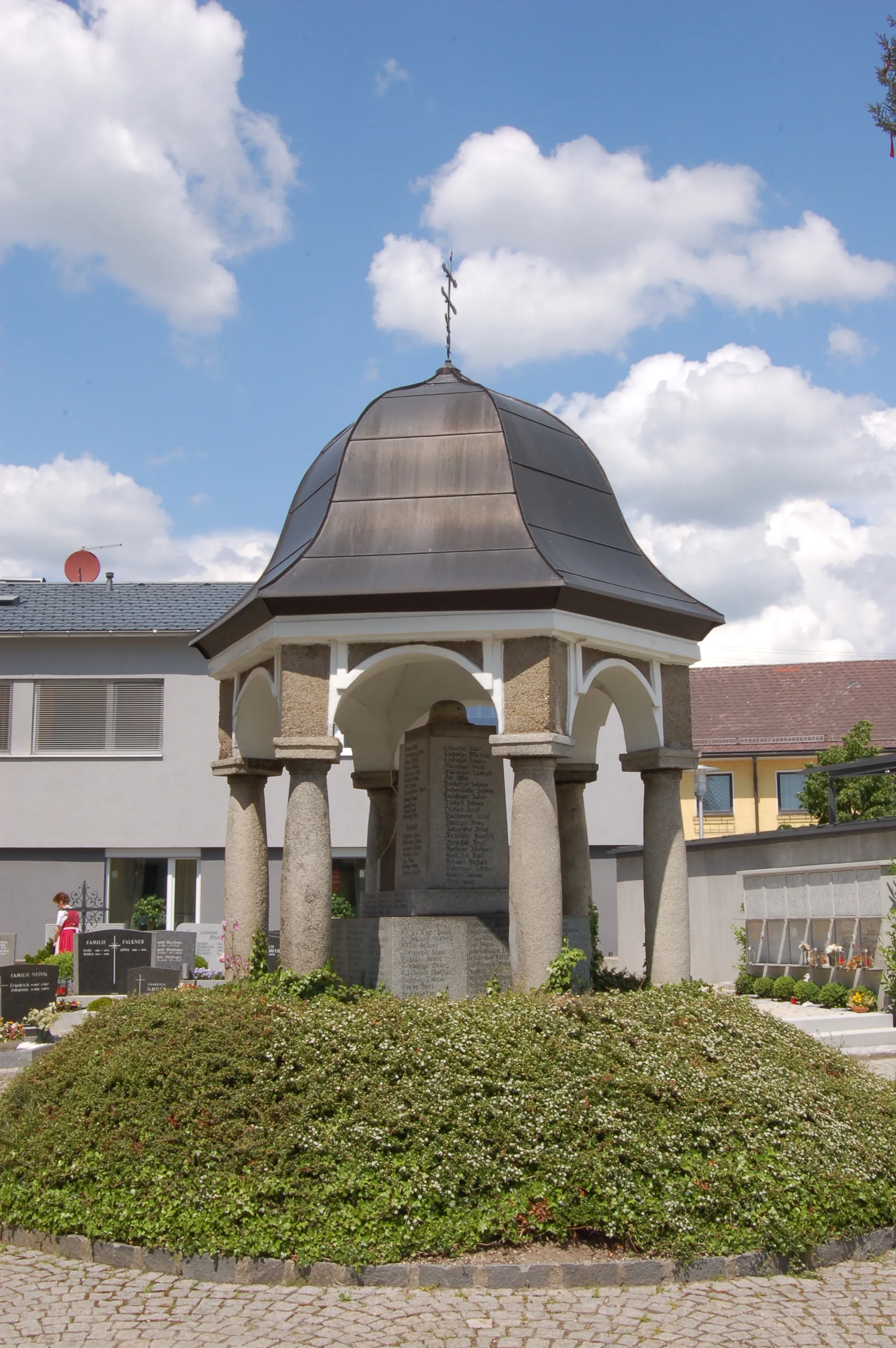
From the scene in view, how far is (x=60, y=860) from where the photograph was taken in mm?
31766

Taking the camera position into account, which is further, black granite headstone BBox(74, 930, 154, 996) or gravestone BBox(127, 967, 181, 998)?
black granite headstone BBox(74, 930, 154, 996)

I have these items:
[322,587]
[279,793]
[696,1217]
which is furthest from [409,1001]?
[279,793]

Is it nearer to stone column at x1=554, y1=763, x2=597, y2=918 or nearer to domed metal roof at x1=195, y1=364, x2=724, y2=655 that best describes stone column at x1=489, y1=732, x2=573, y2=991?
domed metal roof at x1=195, y1=364, x2=724, y2=655

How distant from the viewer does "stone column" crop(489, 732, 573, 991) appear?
11375 mm

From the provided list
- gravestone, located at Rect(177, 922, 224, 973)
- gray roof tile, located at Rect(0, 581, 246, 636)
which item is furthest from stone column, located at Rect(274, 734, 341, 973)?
gray roof tile, located at Rect(0, 581, 246, 636)

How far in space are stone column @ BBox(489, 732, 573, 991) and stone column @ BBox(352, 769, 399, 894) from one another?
3.75m

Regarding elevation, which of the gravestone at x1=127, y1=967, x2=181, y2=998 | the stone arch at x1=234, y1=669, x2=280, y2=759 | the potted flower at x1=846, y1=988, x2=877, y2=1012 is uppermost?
the stone arch at x1=234, y1=669, x2=280, y2=759

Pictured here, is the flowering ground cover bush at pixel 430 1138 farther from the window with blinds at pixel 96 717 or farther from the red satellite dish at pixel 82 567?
the red satellite dish at pixel 82 567

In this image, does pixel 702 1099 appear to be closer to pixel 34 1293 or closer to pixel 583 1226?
pixel 583 1226

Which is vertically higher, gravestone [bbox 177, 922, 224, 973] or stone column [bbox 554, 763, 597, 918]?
stone column [bbox 554, 763, 597, 918]

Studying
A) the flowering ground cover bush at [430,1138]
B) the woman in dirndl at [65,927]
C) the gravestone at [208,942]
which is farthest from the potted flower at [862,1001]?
the woman in dirndl at [65,927]

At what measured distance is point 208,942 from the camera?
28516 mm

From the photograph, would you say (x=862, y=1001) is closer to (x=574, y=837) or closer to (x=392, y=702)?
(x=574, y=837)

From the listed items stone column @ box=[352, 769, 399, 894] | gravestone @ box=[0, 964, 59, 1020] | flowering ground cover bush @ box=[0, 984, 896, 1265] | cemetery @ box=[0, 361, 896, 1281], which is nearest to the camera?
flowering ground cover bush @ box=[0, 984, 896, 1265]
